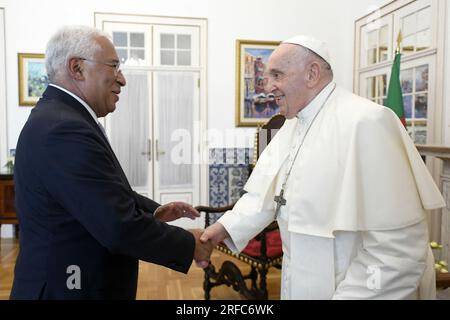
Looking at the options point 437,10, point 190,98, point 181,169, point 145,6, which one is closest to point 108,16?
point 145,6

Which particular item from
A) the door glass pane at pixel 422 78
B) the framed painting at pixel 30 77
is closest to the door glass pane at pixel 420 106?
the door glass pane at pixel 422 78

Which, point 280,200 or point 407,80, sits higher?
point 407,80

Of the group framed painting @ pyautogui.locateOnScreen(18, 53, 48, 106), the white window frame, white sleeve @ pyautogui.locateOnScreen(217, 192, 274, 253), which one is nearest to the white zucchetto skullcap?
white sleeve @ pyautogui.locateOnScreen(217, 192, 274, 253)

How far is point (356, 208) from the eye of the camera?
4.53 feet

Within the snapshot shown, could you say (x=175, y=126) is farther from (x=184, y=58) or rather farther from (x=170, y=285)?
(x=170, y=285)

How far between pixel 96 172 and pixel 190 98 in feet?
14.6

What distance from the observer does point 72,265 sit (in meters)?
1.40

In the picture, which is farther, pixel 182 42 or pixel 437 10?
pixel 182 42

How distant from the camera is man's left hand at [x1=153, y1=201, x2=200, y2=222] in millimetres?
2086

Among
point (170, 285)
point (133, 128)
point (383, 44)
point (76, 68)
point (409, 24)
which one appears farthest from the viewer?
point (133, 128)

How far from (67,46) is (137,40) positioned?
4.18 m

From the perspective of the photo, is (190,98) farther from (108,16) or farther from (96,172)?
(96,172)

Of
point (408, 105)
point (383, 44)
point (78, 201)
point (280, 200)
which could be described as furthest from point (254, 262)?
point (383, 44)

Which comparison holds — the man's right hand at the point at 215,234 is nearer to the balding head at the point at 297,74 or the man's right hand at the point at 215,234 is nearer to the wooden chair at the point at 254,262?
the balding head at the point at 297,74
